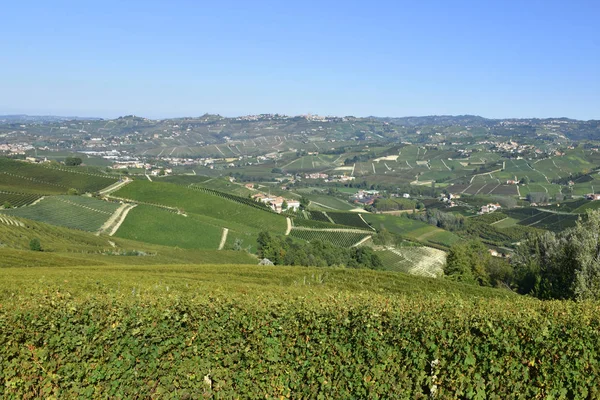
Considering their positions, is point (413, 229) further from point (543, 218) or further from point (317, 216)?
point (543, 218)

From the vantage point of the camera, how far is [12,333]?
10.5m

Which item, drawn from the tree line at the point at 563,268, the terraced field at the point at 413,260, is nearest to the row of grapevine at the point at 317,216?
the terraced field at the point at 413,260

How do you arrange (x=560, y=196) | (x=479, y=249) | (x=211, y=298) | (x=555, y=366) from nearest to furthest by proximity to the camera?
(x=555, y=366) < (x=211, y=298) < (x=479, y=249) < (x=560, y=196)

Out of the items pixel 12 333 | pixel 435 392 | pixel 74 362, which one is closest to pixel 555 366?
pixel 435 392

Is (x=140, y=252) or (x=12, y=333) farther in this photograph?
(x=140, y=252)

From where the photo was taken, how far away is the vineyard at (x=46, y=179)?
109438 mm

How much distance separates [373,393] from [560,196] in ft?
724

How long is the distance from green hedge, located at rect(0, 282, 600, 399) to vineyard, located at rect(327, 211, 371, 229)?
360 ft

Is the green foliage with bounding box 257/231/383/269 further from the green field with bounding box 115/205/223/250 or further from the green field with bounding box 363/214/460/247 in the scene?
the green field with bounding box 363/214/460/247

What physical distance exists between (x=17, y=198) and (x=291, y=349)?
9218 centimetres

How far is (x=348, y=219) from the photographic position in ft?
428

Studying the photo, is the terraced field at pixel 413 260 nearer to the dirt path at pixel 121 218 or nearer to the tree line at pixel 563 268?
the tree line at pixel 563 268

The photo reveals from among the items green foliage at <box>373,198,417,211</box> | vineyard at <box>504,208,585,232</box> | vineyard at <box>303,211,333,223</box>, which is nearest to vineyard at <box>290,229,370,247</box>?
vineyard at <box>303,211,333,223</box>

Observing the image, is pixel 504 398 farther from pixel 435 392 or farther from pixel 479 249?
pixel 479 249
